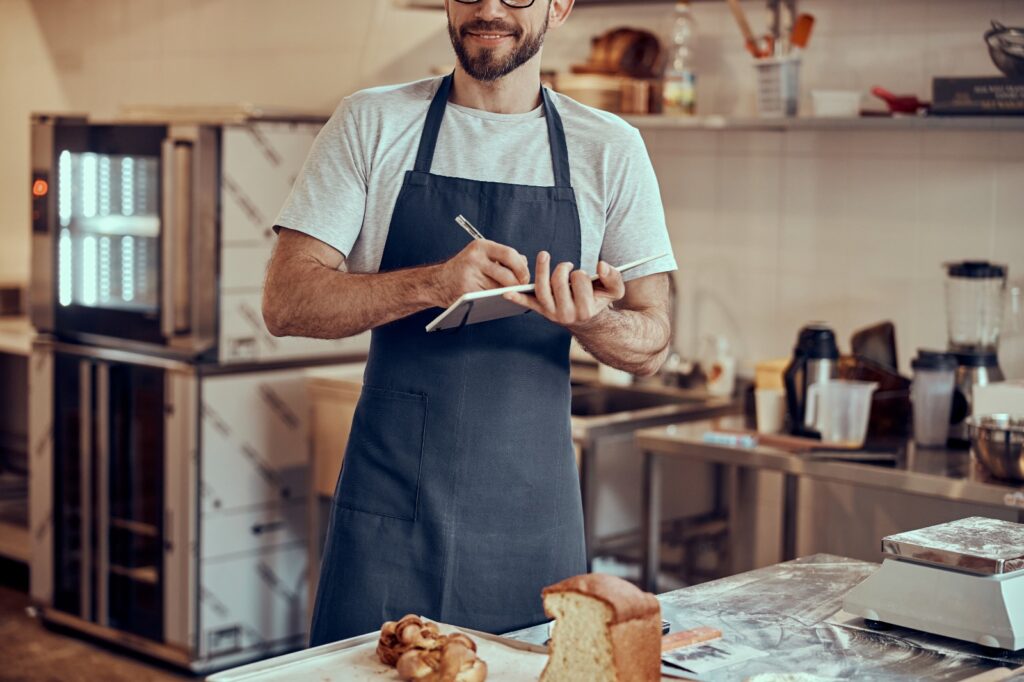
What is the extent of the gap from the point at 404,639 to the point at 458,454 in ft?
1.70

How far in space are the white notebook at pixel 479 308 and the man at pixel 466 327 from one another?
0.10 m

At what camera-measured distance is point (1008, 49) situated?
117 inches

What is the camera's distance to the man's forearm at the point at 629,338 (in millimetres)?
1924

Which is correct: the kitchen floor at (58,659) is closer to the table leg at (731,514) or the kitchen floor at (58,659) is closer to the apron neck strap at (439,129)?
the table leg at (731,514)

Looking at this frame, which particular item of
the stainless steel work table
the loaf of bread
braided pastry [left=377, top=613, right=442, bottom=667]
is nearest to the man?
braided pastry [left=377, top=613, right=442, bottom=667]

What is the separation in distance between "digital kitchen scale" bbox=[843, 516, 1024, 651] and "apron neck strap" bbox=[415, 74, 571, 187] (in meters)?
0.74

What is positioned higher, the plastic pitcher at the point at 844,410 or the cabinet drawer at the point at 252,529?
the plastic pitcher at the point at 844,410

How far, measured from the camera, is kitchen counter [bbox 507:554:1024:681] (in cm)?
158

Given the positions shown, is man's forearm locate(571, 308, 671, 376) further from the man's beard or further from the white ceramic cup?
the white ceramic cup

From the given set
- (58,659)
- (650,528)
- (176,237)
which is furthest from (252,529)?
(650,528)

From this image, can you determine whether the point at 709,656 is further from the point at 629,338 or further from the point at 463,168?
the point at 463,168

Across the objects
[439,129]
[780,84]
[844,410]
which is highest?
[780,84]

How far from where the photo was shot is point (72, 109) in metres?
5.77

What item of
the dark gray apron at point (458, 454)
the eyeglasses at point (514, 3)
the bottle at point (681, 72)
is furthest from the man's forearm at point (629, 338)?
the bottle at point (681, 72)
